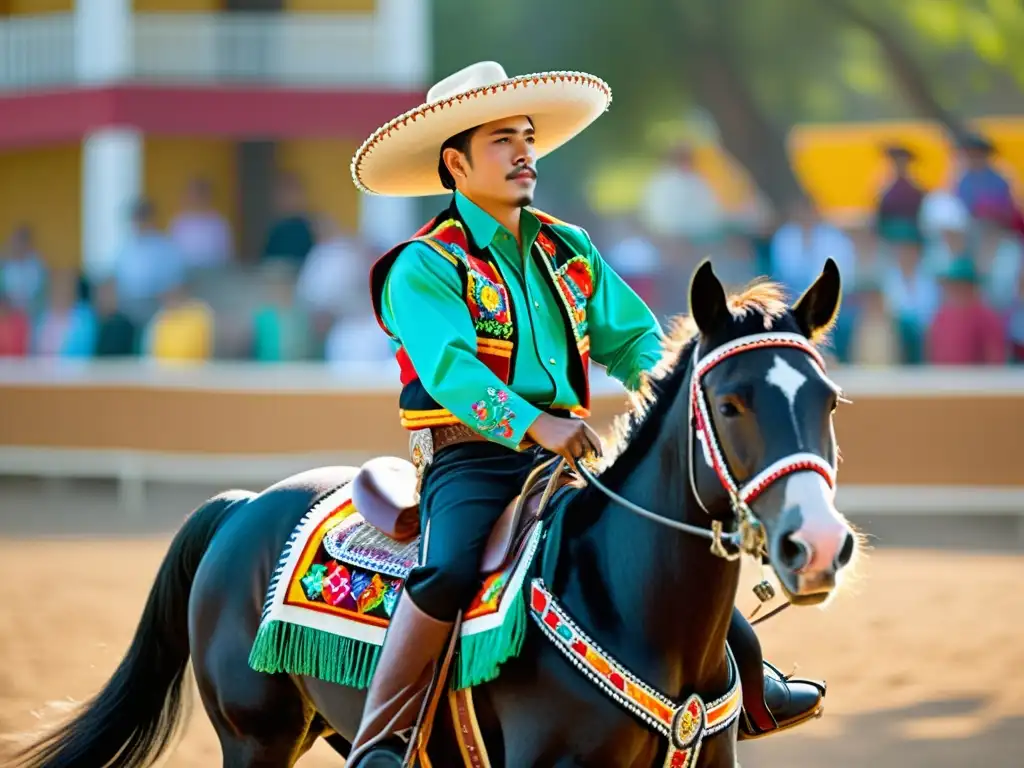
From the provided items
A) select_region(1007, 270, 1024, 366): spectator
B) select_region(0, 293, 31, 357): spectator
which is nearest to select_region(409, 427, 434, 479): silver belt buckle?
select_region(1007, 270, 1024, 366): spectator

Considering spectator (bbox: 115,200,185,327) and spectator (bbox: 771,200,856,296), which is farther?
spectator (bbox: 115,200,185,327)

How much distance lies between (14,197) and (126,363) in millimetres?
9619

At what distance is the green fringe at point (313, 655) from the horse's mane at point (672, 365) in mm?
792

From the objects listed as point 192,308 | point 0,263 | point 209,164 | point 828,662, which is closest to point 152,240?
point 192,308

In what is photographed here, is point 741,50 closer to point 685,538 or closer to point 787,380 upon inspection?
point 685,538

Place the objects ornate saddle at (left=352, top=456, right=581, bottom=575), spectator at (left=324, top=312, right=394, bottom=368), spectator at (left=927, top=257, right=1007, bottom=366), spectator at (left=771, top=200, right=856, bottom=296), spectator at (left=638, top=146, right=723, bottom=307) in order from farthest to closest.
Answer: spectator at (left=638, top=146, right=723, bottom=307) < spectator at (left=324, top=312, right=394, bottom=368) < spectator at (left=771, top=200, right=856, bottom=296) < spectator at (left=927, top=257, right=1007, bottom=366) < ornate saddle at (left=352, top=456, right=581, bottom=575)

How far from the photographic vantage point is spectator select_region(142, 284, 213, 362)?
1502 cm

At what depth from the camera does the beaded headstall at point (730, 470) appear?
3.29m

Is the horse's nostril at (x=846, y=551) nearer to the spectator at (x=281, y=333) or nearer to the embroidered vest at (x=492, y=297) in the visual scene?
the embroidered vest at (x=492, y=297)

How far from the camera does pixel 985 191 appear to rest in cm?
1466

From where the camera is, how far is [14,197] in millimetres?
23594

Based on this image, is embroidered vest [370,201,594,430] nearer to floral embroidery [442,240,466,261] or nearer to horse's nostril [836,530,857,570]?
floral embroidery [442,240,466,261]

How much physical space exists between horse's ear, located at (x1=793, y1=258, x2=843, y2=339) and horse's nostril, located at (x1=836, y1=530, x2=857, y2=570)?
536 mm

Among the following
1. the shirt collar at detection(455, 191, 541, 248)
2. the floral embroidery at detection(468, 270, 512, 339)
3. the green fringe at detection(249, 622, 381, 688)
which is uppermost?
the shirt collar at detection(455, 191, 541, 248)
